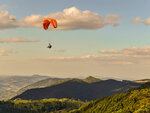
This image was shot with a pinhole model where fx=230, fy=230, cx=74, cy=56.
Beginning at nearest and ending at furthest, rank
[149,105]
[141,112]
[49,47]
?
1. [49,47]
2. [141,112]
3. [149,105]

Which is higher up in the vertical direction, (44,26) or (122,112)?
(44,26)

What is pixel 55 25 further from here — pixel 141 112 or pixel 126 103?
pixel 126 103

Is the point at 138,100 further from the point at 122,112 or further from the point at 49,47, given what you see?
the point at 49,47

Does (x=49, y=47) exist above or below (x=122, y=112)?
above

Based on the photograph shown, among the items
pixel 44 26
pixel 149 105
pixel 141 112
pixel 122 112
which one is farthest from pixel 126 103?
pixel 44 26

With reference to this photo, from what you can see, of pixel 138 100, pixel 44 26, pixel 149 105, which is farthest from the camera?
pixel 138 100

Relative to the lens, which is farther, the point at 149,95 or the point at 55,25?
the point at 149,95

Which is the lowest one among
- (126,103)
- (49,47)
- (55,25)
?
(126,103)

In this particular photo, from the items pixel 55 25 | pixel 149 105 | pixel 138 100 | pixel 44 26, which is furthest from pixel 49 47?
pixel 138 100

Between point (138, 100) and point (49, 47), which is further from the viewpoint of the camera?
point (138, 100)
